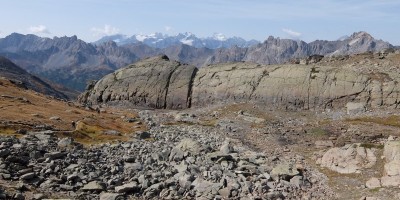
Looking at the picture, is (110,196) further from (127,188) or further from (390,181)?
(390,181)

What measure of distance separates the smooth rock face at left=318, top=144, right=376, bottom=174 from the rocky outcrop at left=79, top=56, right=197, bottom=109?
60.4m

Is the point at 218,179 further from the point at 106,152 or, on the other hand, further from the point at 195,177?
the point at 106,152

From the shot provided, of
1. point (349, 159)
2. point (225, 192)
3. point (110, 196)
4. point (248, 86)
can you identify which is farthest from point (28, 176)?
point (248, 86)

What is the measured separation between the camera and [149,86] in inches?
4582

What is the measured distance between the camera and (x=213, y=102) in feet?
358

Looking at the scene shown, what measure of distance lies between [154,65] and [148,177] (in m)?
82.1

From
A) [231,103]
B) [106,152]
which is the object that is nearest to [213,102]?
[231,103]

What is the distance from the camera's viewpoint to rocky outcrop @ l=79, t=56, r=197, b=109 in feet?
373

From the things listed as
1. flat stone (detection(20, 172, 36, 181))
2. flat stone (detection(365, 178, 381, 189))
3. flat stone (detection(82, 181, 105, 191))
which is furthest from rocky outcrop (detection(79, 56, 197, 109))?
flat stone (detection(20, 172, 36, 181))

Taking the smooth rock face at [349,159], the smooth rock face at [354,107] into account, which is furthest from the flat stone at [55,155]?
the smooth rock face at [354,107]

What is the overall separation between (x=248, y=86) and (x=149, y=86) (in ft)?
93.9

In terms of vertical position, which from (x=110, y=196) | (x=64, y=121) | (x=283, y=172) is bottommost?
(x=283, y=172)

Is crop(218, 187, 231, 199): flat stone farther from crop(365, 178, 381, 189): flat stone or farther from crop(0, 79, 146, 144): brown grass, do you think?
crop(0, 79, 146, 144): brown grass

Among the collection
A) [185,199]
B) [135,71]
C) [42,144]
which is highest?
[135,71]
